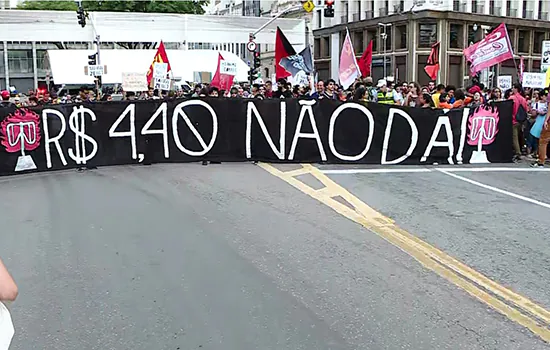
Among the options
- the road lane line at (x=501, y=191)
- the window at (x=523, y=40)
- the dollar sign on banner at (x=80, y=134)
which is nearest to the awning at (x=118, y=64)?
the dollar sign on banner at (x=80, y=134)

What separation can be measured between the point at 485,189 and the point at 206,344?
702cm

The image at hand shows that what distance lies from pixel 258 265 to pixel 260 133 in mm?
6890

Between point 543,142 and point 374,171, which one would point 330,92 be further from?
point 543,142

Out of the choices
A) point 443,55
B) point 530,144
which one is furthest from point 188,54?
point 530,144

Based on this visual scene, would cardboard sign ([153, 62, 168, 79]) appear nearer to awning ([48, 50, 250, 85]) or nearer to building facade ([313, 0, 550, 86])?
awning ([48, 50, 250, 85])

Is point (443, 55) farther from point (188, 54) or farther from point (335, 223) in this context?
point (335, 223)

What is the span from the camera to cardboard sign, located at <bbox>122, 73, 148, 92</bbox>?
2416cm

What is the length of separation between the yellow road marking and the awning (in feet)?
108

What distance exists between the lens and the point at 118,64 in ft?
138

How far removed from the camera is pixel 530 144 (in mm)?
14672

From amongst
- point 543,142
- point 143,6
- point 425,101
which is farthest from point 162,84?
point 143,6

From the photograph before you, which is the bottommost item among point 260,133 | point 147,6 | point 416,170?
point 416,170

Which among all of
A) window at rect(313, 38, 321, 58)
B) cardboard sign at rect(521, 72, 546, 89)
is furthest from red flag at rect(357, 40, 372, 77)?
window at rect(313, 38, 321, 58)

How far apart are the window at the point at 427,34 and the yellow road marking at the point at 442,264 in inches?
2044
